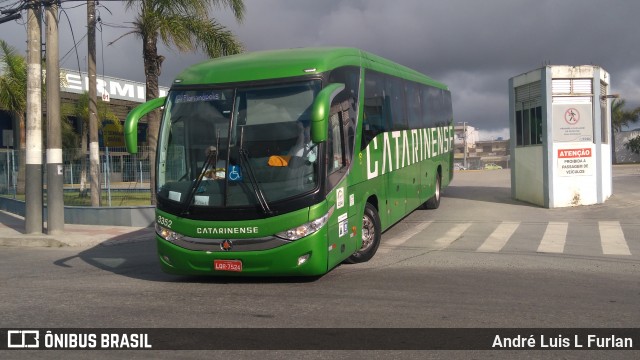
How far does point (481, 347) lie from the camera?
5.70m

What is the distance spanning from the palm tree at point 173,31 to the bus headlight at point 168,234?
8.94m

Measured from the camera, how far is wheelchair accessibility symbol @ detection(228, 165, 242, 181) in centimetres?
809

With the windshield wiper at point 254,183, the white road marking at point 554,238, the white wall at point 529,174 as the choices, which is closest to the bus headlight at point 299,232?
the windshield wiper at point 254,183

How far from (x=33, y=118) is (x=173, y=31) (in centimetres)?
495

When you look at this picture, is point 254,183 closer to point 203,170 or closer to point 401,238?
point 203,170

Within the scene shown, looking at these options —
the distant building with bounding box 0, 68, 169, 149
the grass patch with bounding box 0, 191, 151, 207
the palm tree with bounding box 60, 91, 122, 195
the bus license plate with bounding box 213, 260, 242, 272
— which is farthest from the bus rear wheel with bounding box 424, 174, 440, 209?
the distant building with bounding box 0, 68, 169, 149

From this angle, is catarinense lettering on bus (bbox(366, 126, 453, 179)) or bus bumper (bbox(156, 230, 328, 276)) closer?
bus bumper (bbox(156, 230, 328, 276))

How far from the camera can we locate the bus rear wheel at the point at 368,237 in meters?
10.2

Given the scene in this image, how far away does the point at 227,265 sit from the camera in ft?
26.8

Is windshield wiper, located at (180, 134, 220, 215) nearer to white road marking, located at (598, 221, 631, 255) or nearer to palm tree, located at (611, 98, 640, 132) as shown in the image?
white road marking, located at (598, 221, 631, 255)

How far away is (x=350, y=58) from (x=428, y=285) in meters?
3.63

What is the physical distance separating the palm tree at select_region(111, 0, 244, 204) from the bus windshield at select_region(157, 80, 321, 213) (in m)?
9.18
